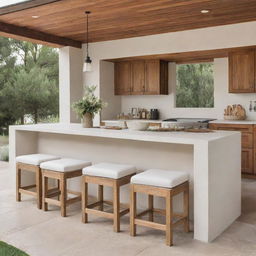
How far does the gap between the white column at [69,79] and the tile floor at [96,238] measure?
3.38 m

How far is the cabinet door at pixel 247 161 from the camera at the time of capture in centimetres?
565

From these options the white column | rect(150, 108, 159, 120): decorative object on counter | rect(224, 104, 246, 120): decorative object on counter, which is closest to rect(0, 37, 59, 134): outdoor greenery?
the white column

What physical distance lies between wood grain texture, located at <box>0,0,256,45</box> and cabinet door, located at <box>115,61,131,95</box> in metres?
1.06

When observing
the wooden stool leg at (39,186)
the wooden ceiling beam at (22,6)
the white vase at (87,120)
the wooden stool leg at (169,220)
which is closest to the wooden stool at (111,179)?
the wooden stool leg at (169,220)

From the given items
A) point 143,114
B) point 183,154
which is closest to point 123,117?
point 143,114

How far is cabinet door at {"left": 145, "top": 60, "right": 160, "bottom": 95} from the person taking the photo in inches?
269

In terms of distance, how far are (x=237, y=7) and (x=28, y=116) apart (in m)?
6.52

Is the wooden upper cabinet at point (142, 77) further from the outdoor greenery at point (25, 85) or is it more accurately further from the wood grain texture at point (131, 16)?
the outdoor greenery at point (25, 85)

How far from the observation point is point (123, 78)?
7312 mm

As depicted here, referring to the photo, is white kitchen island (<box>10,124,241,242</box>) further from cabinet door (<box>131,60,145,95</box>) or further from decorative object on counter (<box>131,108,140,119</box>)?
decorative object on counter (<box>131,108,140,119</box>)

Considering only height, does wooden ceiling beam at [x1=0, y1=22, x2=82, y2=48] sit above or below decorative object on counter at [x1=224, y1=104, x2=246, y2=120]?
above

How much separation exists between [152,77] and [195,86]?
929mm

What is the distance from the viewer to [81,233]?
128 inches

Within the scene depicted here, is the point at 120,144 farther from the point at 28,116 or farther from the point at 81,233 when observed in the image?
the point at 28,116
